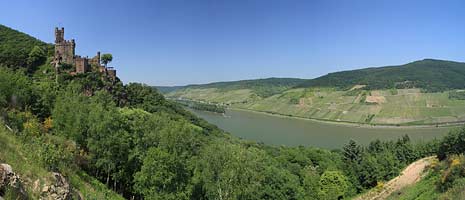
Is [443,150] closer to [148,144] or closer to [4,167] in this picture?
[148,144]

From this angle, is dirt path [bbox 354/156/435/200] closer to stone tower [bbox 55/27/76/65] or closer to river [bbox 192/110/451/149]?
stone tower [bbox 55/27/76/65]

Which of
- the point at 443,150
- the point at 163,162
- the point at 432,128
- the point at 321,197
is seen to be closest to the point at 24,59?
the point at 163,162

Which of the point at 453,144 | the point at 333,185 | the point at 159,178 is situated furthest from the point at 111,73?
the point at 453,144

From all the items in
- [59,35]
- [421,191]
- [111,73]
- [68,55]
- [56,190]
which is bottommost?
[421,191]

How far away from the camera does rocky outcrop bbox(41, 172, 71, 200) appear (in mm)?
7633

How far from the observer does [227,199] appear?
82.4 ft

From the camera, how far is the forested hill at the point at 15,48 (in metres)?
54.8

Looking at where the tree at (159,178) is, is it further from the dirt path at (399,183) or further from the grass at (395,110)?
the grass at (395,110)

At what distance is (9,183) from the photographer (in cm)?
637

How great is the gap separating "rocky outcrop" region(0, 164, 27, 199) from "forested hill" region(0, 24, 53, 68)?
52843mm

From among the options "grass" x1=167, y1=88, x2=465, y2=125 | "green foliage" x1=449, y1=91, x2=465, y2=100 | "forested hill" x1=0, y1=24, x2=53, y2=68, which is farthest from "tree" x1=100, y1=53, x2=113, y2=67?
"green foliage" x1=449, y1=91, x2=465, y2=100

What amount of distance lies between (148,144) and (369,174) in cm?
4043

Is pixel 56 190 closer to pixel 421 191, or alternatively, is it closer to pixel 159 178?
pixel 159 178

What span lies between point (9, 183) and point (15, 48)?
6338 centimetres
